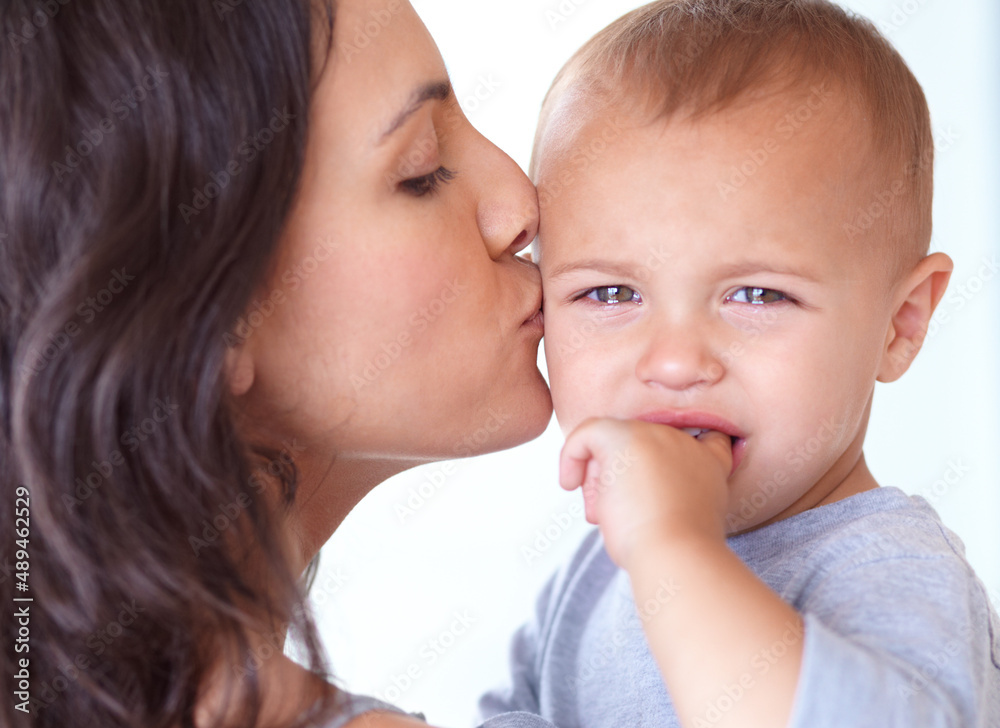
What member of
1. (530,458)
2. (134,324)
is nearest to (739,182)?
(134,324)

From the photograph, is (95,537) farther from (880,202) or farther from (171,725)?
(880,202)

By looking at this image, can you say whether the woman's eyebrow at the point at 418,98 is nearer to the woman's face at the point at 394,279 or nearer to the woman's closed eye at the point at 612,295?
the woman's face at the point at 394,279

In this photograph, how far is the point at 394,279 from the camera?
1191 mm

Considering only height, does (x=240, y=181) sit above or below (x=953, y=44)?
below

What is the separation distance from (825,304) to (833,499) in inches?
11.7

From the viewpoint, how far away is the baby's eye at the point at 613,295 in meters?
1.29

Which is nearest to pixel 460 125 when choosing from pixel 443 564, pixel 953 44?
pixel 443 564

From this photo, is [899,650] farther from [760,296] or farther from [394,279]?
[394,279]

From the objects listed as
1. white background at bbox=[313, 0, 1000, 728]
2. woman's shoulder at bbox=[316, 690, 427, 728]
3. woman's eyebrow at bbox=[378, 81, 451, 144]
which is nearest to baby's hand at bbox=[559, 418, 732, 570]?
woman's shoulder at bbox=[316, 690, 427, 728]

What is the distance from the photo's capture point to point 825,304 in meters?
1.21

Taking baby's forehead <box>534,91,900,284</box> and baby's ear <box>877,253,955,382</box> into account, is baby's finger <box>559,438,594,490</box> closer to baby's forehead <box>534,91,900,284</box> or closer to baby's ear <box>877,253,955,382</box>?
baby's forehead <box>534,91,900,284</box>

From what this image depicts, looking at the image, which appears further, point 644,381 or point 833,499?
point 833,499

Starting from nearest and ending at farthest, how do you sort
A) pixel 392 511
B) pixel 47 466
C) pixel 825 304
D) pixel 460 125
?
pixel 47 466, pixel 825 304, pixel 460 125, pixel 392 511

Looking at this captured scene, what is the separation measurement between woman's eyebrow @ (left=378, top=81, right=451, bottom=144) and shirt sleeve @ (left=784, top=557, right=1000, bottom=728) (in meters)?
0.72
